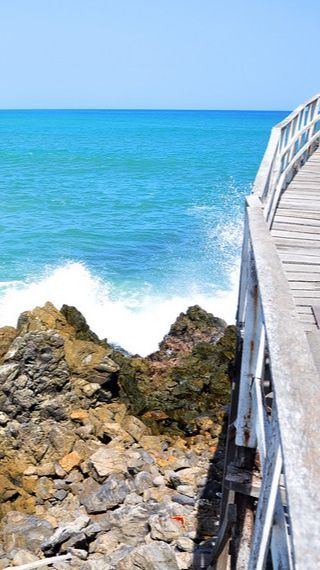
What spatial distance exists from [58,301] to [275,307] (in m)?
17.6

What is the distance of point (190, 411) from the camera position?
9.37 m

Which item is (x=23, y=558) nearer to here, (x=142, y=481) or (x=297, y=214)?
(x=142, y=481)

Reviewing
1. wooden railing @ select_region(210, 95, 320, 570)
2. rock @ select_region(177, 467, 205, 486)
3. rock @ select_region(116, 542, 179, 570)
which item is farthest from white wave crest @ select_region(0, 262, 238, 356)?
wooden railing @ select_region(210, 95, 320, 570)

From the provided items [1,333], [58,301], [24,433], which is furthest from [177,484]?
[58,301]

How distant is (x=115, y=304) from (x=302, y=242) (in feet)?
45.3

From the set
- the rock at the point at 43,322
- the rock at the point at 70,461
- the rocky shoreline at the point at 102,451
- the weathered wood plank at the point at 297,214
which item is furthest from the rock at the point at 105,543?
the rock at the point at 43,322

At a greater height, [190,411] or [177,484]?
[190,411]

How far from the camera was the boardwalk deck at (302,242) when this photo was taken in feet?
14.2

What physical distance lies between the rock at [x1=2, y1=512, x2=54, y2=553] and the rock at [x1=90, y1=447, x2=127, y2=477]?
1.00 metres

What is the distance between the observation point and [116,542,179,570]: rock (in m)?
5.65

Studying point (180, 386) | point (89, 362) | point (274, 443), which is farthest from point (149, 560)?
point (274, 443)

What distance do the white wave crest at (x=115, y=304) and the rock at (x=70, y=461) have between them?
7.60 meters

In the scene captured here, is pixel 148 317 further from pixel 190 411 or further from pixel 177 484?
pixel 177 484

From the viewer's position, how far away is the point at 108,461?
25.5 ft
